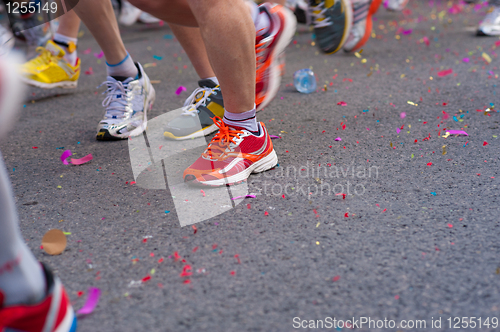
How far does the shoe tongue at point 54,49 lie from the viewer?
2.49 metres

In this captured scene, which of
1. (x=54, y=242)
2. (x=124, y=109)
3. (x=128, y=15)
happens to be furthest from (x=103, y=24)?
(x=128, y=15)

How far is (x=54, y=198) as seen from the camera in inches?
52.7

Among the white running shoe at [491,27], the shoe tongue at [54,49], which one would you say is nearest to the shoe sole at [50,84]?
the shoe tongue at [54,49]

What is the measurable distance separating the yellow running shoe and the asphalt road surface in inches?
10.3

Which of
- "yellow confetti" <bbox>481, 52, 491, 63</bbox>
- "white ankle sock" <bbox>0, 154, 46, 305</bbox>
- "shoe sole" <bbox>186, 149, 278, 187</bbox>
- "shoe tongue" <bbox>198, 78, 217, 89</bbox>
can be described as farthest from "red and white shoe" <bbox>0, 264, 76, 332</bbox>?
"yellow confetti" <bbox>481, 52, 491, 63</bbox>

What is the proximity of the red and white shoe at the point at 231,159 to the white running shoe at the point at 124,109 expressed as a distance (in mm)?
595

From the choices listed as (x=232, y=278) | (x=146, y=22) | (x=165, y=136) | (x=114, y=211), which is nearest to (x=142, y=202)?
(x=114, y=211)

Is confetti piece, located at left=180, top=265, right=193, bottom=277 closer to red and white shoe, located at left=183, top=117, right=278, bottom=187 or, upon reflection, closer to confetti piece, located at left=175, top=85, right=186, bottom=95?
red and white shoe, located at left=183, top=117, right=278, bottom=187

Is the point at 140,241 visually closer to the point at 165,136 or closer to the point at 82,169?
the point at 82,169

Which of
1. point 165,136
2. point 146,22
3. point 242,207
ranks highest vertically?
point 242,207

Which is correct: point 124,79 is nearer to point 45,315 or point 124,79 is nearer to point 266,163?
point 266,163

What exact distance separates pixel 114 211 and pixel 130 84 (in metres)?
0.88

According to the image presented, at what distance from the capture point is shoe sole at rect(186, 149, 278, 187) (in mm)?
1347

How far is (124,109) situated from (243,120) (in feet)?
2.42
